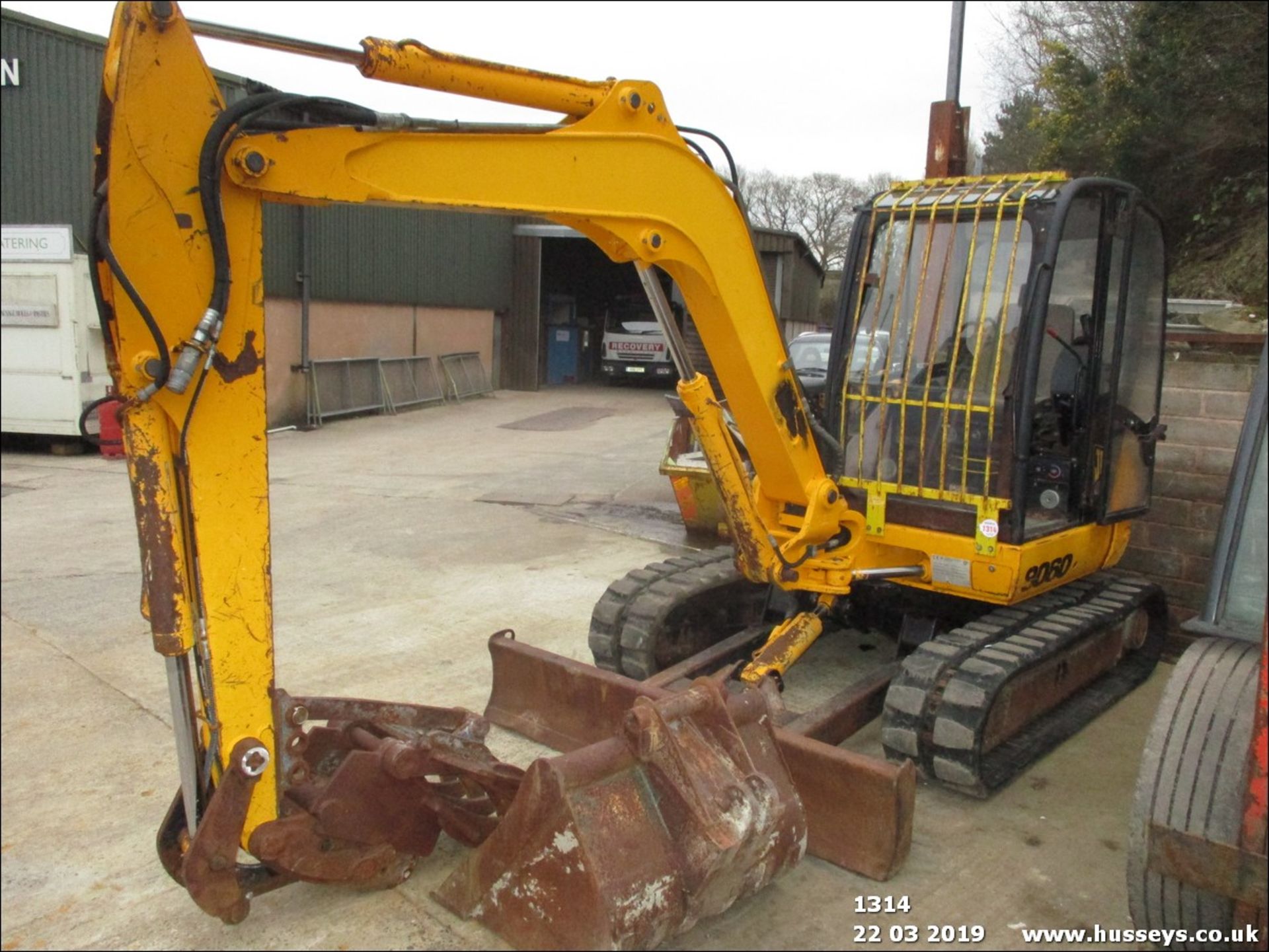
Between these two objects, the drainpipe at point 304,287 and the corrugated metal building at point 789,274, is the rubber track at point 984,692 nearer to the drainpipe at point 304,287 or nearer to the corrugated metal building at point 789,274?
the drainpipe at point 304,287

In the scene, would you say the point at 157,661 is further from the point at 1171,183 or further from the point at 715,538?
the point at 1171,183

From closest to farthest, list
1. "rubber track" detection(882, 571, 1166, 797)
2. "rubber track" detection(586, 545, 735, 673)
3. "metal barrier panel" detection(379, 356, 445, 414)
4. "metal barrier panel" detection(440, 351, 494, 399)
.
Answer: "rubber track" detection(882, 571, 1166, 797), "rubber track" detection(586, 545, 735, 673), "metal barrier panel" detection(379, 356, 445, 414), "metal barrier panel" detection(440, 351, 494, 399)

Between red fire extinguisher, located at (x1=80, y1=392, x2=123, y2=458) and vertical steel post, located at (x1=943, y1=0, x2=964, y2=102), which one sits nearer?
red fire extinguisher, located at (x1=80, y1=392, x2=123, y2=458)

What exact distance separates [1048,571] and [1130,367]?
1.15m

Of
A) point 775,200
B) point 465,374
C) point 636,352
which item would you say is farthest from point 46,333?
point 775,200

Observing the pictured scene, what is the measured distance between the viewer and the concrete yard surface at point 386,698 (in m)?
3.43

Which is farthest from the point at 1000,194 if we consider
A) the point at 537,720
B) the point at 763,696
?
the point at 537,720

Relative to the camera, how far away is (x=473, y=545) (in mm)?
8758

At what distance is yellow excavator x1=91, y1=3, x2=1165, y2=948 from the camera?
9.16 ft

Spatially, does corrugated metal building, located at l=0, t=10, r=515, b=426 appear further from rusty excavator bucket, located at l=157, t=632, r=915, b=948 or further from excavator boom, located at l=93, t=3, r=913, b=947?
rusty excavator bucket, located at l=157, t=632, r=915, b=948

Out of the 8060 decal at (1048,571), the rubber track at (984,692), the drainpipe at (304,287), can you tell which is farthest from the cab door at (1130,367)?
the drainpipe at (304,287)

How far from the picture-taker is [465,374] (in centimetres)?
2075

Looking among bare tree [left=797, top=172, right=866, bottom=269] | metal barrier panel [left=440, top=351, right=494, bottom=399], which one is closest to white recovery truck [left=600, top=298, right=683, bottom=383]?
metal barrier panel [left=440, top=351, right=494, bottom=399]

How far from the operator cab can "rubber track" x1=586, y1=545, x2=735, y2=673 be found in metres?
0.99
